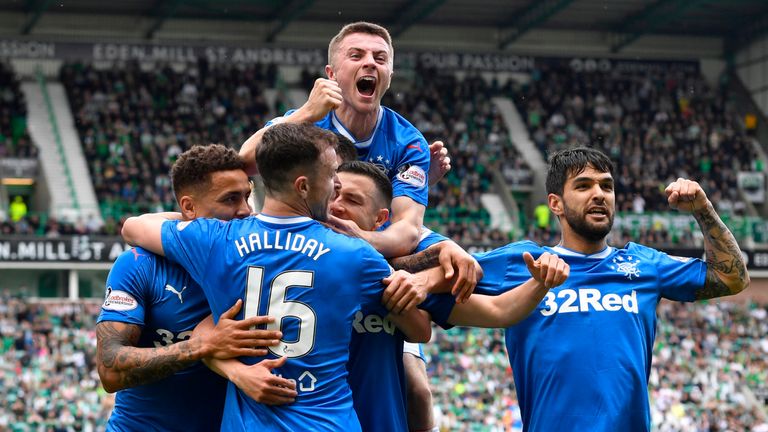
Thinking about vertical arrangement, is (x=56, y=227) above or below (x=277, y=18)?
below

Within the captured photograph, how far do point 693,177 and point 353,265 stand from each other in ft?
115

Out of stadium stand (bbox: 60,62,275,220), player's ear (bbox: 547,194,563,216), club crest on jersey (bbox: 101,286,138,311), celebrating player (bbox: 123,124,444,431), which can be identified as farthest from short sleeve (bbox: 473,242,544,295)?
→ stadium stand (bbox: 60,62,275,220)

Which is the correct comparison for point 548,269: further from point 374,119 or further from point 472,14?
point 472,14

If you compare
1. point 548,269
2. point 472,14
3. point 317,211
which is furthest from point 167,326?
point 472,14

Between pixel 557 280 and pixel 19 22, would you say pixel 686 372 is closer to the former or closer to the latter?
pixel 557 280

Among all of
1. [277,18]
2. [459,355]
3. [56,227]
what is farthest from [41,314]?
[277,18]

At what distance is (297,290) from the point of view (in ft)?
15.3

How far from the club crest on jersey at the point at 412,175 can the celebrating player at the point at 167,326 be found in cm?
136

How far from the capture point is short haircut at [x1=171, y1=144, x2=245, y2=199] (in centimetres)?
521

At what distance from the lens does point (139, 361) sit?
195 inches

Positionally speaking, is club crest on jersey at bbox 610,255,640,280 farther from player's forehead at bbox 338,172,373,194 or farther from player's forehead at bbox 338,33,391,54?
player's forehead at bbox 338,33,391,54

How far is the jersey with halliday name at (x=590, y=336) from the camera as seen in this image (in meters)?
5.91

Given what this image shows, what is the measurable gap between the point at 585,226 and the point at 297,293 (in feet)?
6.99

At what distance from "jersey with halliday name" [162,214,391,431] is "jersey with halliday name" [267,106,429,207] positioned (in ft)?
5.42
